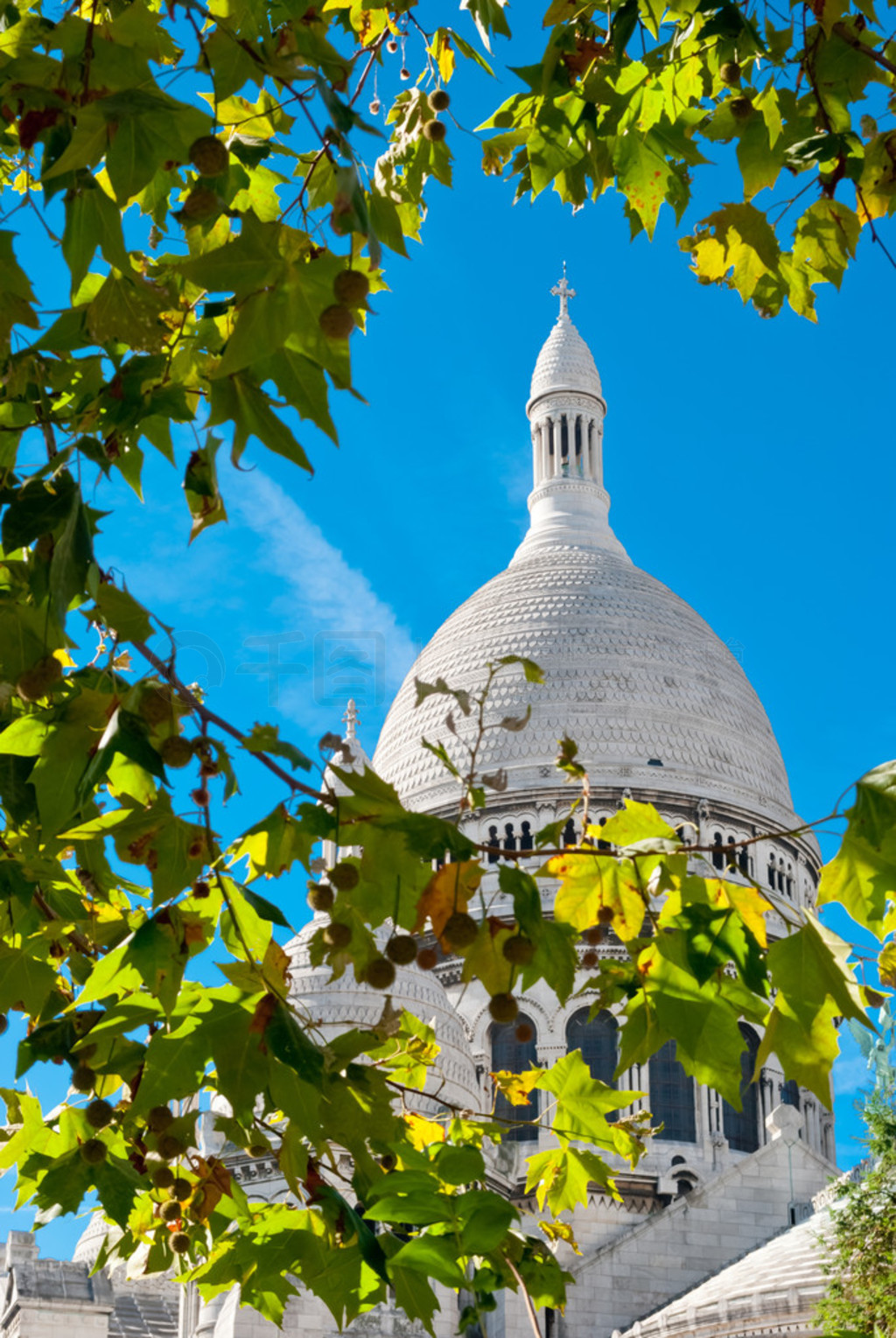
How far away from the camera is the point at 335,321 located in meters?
3.75

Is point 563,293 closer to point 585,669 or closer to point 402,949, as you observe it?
point 585,669

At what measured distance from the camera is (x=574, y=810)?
14.7ft

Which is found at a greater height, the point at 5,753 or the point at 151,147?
the point at 151,147

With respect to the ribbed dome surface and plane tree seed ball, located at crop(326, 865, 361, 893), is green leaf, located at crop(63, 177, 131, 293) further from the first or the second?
the ribbed dome surface

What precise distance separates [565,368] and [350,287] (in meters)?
66.3

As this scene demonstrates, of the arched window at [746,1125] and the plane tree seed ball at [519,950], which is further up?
the arched window at [746,1125]

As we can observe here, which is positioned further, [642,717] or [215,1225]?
[642,717]

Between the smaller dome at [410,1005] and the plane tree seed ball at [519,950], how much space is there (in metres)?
32.3

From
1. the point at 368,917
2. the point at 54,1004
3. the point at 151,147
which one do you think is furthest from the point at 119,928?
the point at 151,147

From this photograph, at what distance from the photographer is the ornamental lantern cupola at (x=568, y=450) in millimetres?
68250

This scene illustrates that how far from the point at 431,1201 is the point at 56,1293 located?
2603 cm

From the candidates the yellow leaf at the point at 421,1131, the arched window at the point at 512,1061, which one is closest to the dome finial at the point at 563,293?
the arched window at the point at 512,1061

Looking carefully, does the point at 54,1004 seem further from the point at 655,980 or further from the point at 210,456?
the point at 210,456

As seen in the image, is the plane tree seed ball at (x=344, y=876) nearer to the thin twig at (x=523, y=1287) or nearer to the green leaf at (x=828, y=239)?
the thin twig at (x=523, y=1287)
